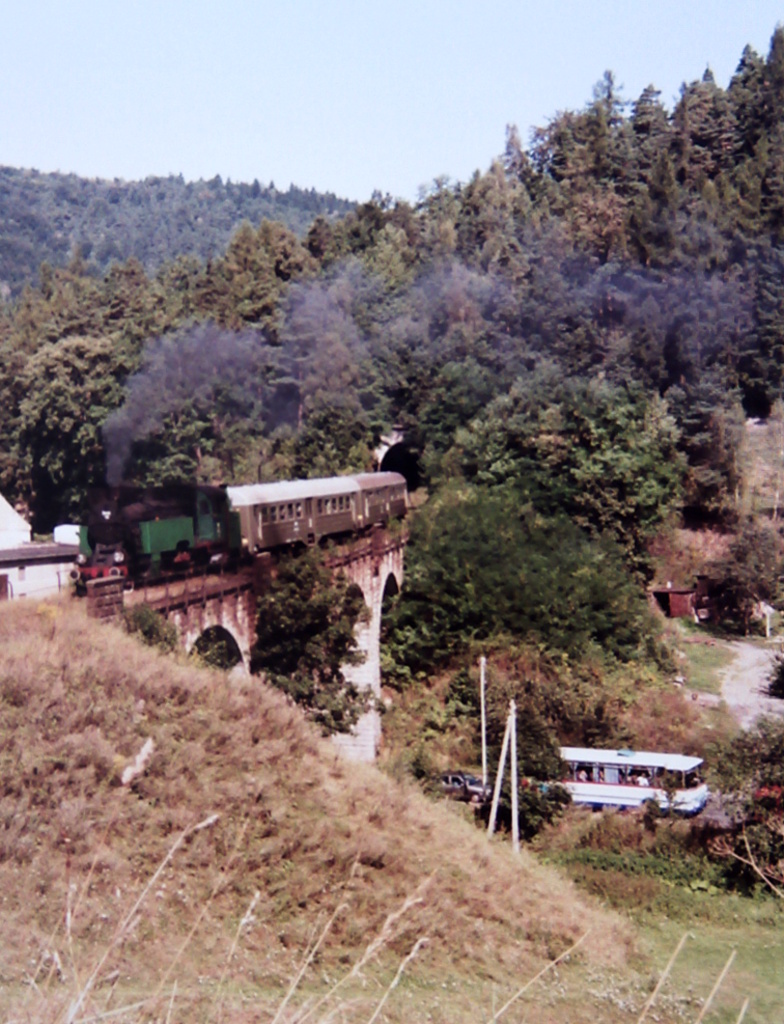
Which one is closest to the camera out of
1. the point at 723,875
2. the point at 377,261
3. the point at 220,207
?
the point at 723,875

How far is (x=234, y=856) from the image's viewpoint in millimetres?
8133

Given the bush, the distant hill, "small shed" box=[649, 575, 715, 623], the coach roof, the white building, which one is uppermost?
the distant hill

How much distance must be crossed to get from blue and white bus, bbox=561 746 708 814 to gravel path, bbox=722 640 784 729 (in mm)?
3678

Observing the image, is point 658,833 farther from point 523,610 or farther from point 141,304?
point 141,304

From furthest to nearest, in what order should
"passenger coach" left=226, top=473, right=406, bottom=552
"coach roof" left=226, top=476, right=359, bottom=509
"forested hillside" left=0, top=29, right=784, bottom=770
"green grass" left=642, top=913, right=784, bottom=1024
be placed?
"forested hillside" left=0, top=29, right=784, bottom=770
"passenger coach" left=226, top=473, right=406, bottom=552
"coach roof" left=226, top=476, right=359, bottom=509
"green grass" left=642, top=913, right=784, bottom=1024

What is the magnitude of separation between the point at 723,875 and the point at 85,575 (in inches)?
440

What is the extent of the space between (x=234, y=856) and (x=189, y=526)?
38.3 feet

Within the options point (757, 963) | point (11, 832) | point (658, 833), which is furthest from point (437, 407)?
point (11, 832)

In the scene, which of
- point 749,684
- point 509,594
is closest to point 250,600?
point 509,594

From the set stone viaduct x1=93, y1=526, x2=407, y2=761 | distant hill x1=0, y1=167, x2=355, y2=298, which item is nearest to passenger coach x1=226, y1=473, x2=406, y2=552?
stone viaduct x1=93, y1=526, x2=407, y2=761

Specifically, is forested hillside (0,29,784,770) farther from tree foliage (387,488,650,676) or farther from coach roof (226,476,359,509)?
coach roof (226,476,359,509)

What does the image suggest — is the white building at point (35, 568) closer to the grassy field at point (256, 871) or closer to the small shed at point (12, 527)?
the grassy field at point (256, 871)

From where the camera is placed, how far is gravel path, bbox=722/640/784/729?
24453 mm

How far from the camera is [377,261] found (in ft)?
151
